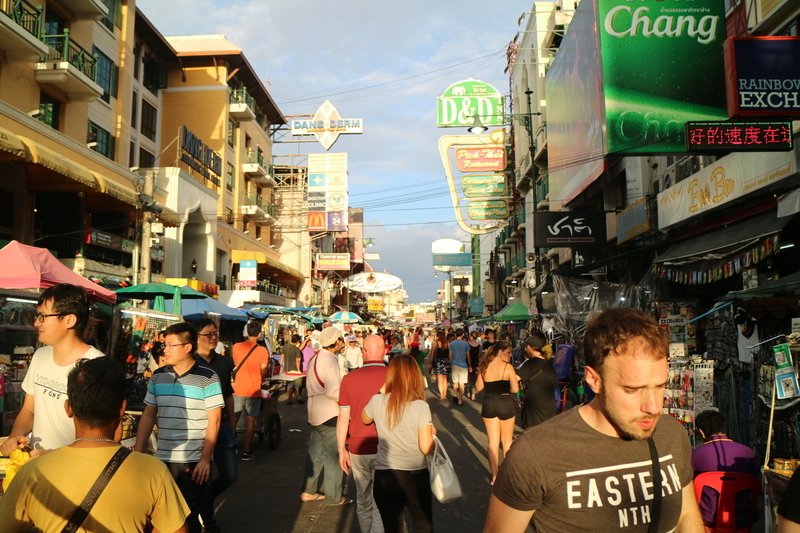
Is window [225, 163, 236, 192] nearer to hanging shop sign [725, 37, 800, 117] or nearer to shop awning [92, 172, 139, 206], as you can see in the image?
shop awning [92, 172, 139, 206]

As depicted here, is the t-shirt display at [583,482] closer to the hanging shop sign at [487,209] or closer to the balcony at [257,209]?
the hanging shop sign at [487,209]

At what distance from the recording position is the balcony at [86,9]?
1933 cm

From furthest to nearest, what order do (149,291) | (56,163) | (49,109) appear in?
(49,109)
(56,163)
(149,291)

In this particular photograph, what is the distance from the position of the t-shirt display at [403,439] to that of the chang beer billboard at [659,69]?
9.97 m

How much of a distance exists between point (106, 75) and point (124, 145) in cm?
251

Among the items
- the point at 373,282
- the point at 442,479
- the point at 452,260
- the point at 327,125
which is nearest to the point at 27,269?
the point at 442,479

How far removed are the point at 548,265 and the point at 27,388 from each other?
28975mm

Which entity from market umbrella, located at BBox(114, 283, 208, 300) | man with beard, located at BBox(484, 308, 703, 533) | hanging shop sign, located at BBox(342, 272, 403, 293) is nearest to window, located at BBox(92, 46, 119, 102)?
market umbrella, located at BBox(114, 283, 208, 300)

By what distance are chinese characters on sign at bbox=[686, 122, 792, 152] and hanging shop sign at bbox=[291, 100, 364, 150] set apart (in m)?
31.0

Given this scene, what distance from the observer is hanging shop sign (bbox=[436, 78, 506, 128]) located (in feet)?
95.1

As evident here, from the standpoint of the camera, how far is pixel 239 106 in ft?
113

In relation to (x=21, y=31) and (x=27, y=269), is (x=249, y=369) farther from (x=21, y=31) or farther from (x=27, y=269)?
(x=21, y=31)

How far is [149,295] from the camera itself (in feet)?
46.3

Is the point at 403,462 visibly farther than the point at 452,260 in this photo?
No
